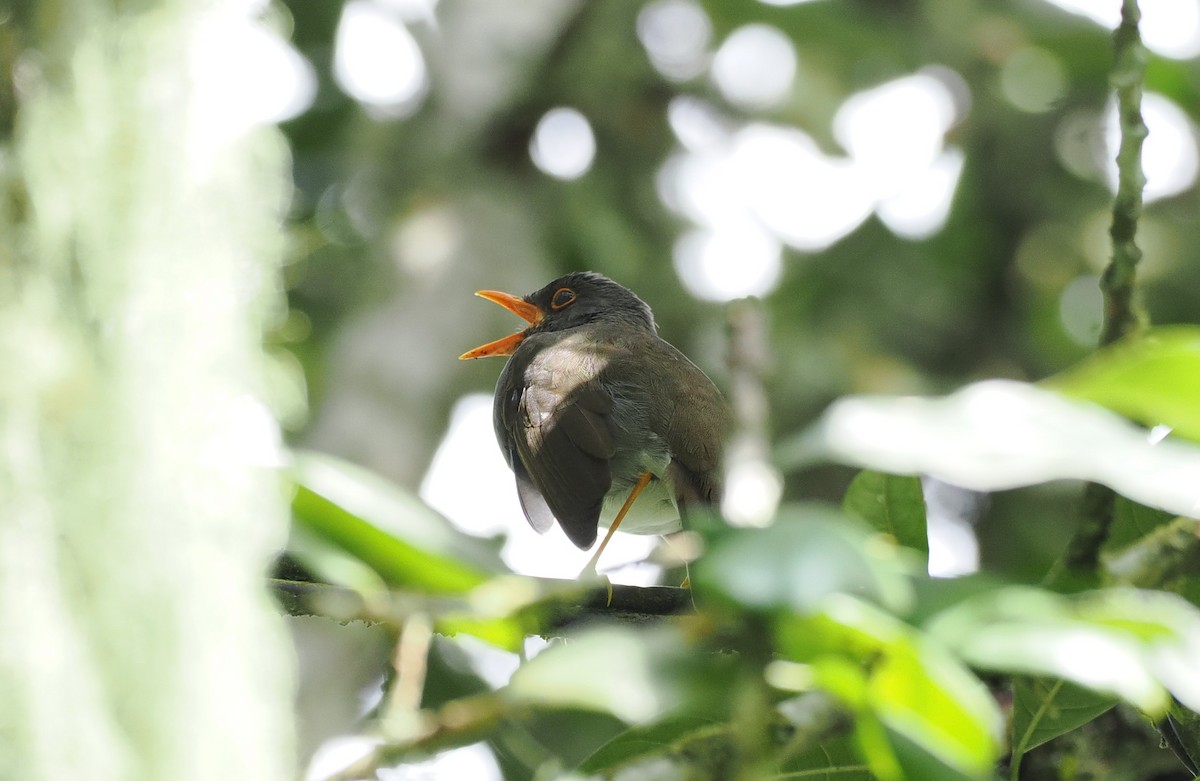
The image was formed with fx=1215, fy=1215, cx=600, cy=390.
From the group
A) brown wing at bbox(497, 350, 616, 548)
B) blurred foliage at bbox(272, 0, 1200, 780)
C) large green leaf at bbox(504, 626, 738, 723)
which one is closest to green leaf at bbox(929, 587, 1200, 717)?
blurred foliage at bbox(272, 0, 1200, 780)

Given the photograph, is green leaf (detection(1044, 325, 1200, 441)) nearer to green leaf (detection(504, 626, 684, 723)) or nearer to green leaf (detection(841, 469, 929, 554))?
green leaf (detection(504, 626, 684, 723))

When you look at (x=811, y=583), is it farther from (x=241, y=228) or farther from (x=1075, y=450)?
(x=241, y=228)

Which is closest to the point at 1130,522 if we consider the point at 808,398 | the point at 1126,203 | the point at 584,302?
the point at 1126,203

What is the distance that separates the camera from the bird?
405cm

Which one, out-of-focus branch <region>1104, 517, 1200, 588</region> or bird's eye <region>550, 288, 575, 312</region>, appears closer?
out-of-focus branch <region>1104, 517, 1200, 588</region>

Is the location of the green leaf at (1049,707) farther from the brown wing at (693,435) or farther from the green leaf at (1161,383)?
the brown wing at (693,435)

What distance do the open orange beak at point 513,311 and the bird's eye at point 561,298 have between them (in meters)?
0.08

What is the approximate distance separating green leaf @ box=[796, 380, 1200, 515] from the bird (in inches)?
101

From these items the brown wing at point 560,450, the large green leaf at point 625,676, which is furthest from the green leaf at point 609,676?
Answer: the brown wing at point 560,450

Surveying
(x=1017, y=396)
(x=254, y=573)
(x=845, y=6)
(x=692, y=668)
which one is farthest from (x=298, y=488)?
(x=845, y=6)

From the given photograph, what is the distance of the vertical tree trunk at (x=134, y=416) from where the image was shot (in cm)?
161

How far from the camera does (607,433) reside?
418 cm

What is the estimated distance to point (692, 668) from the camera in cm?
143

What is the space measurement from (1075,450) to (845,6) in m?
7.49
